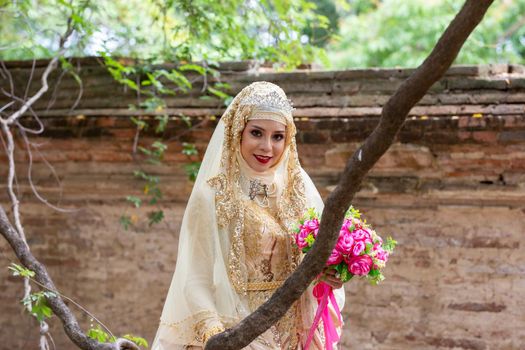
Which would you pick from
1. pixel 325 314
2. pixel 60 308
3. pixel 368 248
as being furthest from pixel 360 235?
pixel 60 308

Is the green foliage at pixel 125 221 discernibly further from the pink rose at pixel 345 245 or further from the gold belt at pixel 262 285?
the pink rose at pixel 345 245

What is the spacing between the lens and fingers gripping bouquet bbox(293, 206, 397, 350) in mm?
3746

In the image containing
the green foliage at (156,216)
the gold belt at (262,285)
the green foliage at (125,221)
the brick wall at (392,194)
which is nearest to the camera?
the gold belt at (262,285)

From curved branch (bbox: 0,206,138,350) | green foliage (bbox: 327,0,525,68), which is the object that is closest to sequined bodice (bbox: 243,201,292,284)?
curved branch (bbox: 0,206,138,350)

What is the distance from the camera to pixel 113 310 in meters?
7.06

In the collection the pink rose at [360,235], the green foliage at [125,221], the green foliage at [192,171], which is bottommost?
the pink rose at [360,235]

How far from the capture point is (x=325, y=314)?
402 centimetres

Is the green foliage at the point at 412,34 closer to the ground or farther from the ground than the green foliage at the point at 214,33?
→ farther from the ground

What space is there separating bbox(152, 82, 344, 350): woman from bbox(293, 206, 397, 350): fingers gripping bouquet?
0.08m

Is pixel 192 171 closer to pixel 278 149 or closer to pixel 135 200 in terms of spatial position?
pixel 135 200

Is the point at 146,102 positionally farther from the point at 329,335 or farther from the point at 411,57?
the point at 411,57

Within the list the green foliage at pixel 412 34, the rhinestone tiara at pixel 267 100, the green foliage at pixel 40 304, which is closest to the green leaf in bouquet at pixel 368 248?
the rhinestone tiara at pixel 267 100

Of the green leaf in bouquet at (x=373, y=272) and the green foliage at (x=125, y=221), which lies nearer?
the green leaf in bouquet at (x=373, y=272)

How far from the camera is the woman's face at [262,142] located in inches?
158
